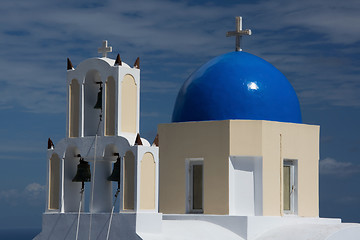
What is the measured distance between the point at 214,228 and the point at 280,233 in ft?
5.49

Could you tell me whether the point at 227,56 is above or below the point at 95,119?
above

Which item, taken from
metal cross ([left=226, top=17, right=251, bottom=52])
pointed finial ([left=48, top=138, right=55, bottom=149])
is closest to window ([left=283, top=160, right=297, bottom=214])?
metal cross ([left=226, top=17, right=251, bottom=52])

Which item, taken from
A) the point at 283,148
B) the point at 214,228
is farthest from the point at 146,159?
the point at 283,148

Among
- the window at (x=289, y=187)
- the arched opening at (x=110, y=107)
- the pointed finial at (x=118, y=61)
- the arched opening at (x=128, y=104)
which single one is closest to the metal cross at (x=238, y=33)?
the window at (x=289, y=187)

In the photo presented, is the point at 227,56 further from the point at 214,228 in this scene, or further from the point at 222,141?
the point at 214,228

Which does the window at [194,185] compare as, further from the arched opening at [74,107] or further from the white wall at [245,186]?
the arched opening at [74,107]

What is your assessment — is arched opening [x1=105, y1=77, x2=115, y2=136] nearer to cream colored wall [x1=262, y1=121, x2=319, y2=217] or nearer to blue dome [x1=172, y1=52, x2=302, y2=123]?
blue dome [x1=172, y1=52, x2=302, y2=123]

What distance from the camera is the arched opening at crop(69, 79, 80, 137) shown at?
20875 millimetres

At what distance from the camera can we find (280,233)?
69.5ft

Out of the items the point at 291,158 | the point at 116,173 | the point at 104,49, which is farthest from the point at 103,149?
→ the point at 291,158

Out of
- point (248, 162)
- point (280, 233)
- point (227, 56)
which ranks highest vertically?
point (227, 56)

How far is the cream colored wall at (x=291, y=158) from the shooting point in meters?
21.9

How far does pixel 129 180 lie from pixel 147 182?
16.6 inches

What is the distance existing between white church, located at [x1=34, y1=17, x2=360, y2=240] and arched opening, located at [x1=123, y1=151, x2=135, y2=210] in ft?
0.08
